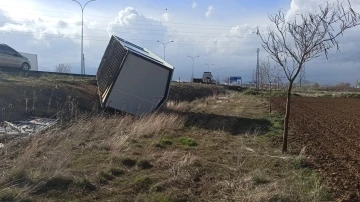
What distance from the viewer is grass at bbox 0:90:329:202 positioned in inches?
293

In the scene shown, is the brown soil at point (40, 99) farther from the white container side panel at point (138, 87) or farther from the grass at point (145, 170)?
the grass at point (145, 170)

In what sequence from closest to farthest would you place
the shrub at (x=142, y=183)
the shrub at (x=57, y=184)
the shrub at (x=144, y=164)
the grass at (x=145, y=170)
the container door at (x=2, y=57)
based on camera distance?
the grass at (x=145, y=170) → the shrub at (x=57, y=184) → the shrub at (x=142, y=183) → the shrub at (x=144, y=164) → the container door at (x=2, y=57)

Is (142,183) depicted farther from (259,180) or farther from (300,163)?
(300,163)

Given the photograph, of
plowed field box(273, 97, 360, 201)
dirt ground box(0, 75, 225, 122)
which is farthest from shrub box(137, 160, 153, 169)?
dirt ground box(0, 75, 225, 122)

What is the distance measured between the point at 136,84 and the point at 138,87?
0.78ft

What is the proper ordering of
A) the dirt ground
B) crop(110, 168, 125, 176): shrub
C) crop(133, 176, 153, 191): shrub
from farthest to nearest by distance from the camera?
the dirt ground
crop(110, 168, 125, 176): shrub
crop(133, 176, 153, 191): shrub

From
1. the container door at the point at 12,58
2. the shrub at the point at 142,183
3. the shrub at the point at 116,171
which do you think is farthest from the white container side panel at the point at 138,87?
the container door at the point at 12,58

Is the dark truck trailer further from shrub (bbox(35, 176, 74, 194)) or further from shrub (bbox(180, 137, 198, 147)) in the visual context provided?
shrub (bbox(35, 176, 74, 194))

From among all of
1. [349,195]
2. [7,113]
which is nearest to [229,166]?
[349,195]

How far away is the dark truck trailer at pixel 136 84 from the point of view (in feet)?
71.1

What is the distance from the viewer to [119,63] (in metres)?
22.1

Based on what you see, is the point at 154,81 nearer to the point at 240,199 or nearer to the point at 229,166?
the point at 229,166

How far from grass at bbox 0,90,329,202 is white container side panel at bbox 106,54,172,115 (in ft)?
24.0

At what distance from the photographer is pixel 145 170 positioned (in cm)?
947
